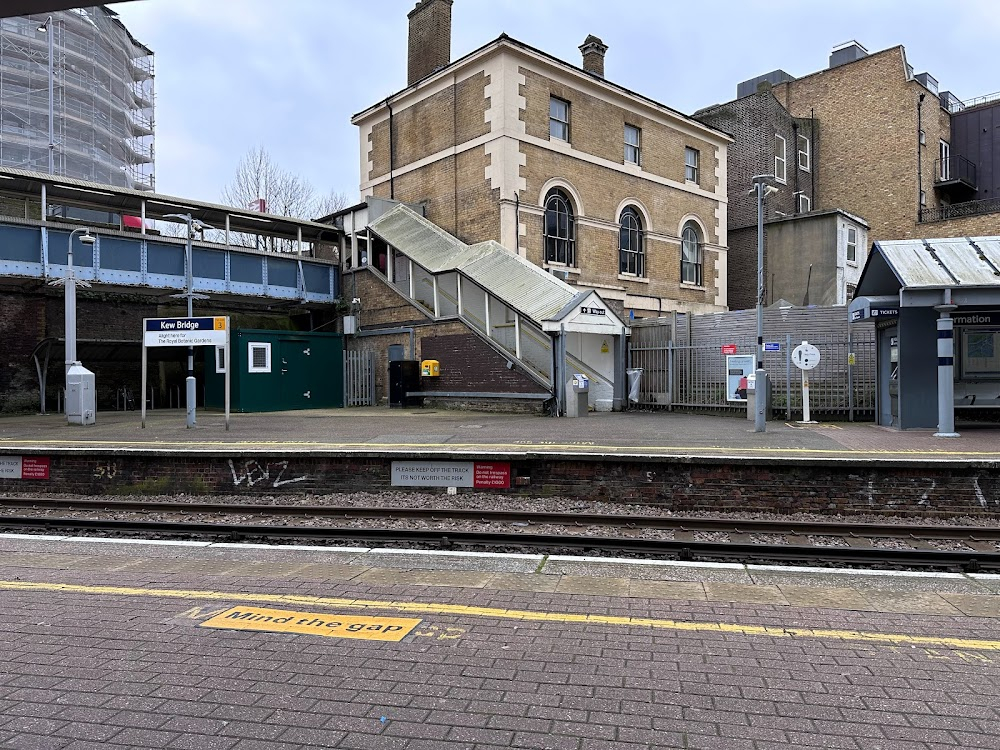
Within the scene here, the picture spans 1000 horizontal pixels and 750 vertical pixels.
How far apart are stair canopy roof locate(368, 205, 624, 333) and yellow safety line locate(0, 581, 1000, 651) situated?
13.3m

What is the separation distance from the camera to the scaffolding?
38.6 m

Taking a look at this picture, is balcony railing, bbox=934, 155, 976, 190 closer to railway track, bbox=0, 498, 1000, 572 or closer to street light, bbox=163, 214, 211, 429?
railway track, bbox=0, 498, 1000, 572

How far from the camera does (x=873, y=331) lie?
17453 millimetres

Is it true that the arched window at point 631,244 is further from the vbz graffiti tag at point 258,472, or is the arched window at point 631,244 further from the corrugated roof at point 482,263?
the vbz graffiti tag at point 258,472

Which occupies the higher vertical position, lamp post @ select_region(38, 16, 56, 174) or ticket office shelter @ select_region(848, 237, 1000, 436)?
lamp post @ select_region(38, 16, 56, 174)

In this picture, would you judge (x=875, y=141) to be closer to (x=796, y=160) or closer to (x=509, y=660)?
(x=796, y=160)

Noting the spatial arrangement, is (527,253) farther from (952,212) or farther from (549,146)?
(952,212)

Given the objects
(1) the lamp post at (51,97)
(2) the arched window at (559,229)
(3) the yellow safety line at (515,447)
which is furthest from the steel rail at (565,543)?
(1) the lamp post at (51,97)

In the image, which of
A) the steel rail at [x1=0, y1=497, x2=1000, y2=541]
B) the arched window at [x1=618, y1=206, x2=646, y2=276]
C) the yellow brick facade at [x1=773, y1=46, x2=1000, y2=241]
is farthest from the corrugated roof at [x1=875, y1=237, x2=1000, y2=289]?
the yellow brick facade at [x1=773, y1=46, x2=1000, y2=241]

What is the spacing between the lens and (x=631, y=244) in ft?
88.6

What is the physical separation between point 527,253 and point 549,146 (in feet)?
13.1

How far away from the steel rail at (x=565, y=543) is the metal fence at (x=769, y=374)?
35.7 ft

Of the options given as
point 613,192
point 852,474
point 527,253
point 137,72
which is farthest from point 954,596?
point 137,72

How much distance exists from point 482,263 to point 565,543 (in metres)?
14.9
